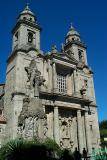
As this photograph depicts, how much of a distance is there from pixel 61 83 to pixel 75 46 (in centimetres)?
806

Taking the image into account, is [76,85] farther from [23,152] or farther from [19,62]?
[23,152]

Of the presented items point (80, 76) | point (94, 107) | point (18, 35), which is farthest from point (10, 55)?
point (94, 107)

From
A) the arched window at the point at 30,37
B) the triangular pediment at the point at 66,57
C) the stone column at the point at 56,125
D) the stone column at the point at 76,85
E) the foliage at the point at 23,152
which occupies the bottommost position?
the foliage at the point at 23,152

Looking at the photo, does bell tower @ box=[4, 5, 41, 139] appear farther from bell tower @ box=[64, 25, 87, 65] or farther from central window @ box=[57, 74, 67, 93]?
bell tower @ box=[64, 25, 87, 65]

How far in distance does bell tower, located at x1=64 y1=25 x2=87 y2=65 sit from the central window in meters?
5.24

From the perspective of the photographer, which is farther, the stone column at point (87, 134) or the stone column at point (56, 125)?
the stone column at point (87, 134)

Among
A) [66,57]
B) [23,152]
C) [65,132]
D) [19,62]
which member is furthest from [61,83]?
[23,152]

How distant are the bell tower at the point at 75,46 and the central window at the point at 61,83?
206 inches

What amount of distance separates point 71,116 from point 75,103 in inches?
71.0

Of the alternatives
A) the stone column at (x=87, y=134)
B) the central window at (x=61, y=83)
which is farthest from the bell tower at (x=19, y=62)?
the stone column at (x=87, y=134)

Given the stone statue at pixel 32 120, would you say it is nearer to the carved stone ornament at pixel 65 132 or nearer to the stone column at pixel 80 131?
the carved stone ornament at pixel 65 132

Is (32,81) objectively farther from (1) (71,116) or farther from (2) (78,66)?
(2) (78,66)

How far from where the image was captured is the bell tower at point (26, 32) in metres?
31.9

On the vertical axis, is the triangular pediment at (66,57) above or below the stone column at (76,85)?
above
